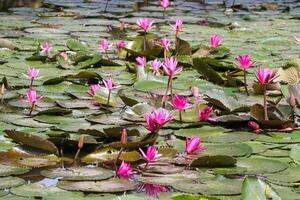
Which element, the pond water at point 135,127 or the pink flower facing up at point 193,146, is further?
the pink flower facing up at point 193,146

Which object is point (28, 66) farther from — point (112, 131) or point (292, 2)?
point (292, 2)

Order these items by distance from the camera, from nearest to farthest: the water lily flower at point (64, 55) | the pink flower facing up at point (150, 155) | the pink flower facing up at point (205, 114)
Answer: the pink flower facing up at point (150, 155)
the pink flower facing up at point (205, 114)
the water lily flower at point (64, 55)

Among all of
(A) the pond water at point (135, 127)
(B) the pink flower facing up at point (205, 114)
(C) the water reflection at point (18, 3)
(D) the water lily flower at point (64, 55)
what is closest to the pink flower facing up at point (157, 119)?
(A) the pond water at point (135, 127)

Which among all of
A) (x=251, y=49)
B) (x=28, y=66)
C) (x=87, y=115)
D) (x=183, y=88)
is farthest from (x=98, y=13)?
(x=87, y=115)

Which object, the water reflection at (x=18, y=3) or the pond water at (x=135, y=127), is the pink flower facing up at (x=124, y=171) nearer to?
the pond water at (x=135, y=127)

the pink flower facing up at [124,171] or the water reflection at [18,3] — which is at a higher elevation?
the pink flower facing up at [124,171]

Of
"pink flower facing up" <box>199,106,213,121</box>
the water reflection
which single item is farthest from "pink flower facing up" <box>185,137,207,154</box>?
the water reflection

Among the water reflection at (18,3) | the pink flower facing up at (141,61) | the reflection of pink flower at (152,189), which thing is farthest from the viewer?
the water reflection at (18,3)

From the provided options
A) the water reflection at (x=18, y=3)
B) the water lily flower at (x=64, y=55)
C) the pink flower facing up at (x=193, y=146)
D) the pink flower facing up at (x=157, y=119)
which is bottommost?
the water reflection at (x=18, y=3)

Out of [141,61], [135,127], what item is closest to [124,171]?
[135,127]

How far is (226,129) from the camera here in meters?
1.90

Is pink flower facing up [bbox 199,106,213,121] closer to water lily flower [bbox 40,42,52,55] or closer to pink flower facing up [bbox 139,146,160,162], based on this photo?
pink flower facing up [bbox 139,146,160,162]

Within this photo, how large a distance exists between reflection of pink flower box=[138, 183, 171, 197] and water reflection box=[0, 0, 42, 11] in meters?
3.81

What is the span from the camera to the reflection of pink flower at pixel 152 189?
1387 mm
